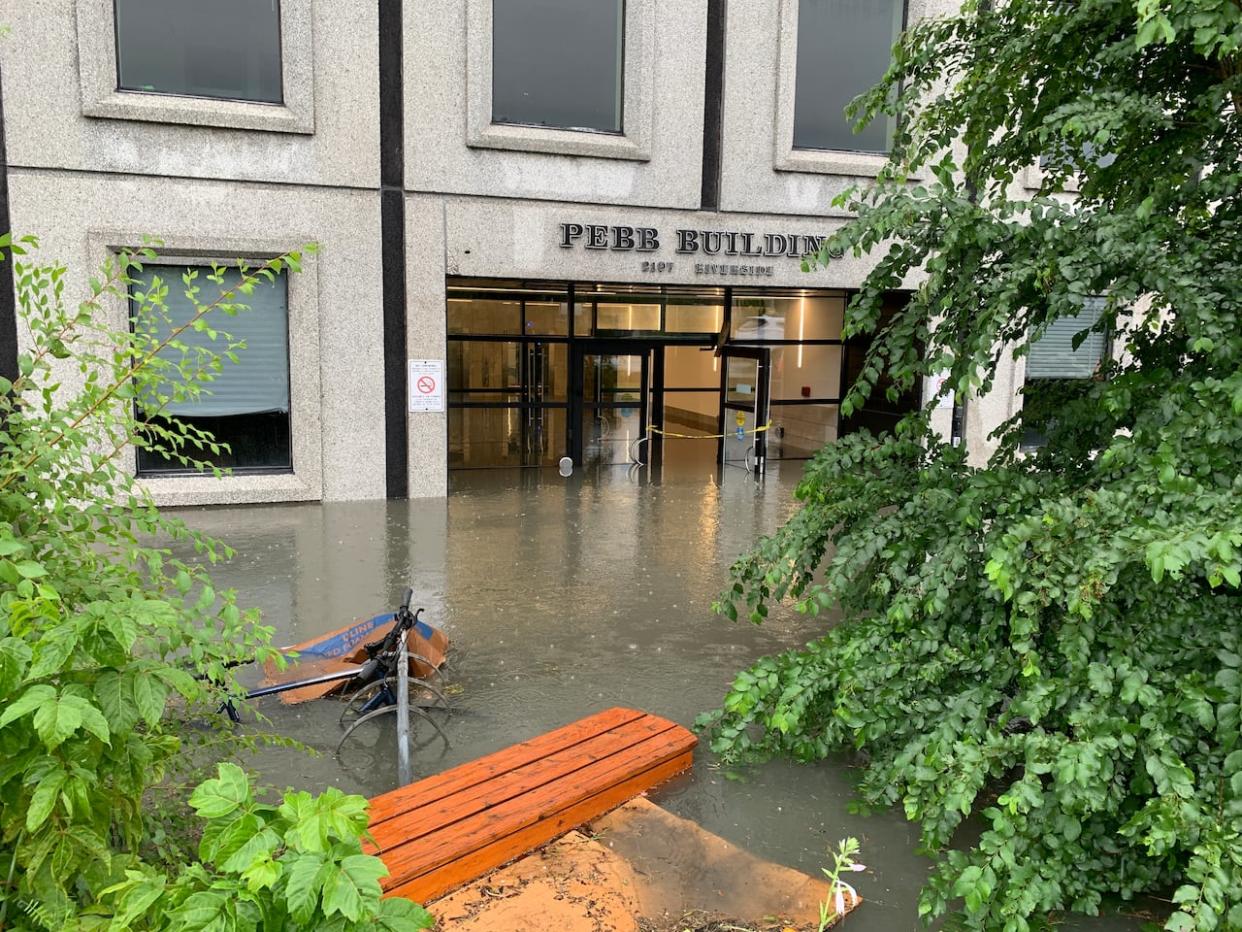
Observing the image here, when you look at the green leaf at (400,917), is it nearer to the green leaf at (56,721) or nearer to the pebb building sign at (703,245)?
the green leaf at (56,721)

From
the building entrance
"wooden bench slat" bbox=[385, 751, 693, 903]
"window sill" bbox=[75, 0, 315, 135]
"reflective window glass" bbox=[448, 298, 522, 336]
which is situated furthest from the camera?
the building entrance

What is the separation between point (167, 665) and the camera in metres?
2.44

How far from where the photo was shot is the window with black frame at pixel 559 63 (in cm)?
1260

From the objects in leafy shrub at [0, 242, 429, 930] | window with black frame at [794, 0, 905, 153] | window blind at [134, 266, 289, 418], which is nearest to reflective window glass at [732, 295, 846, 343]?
window with black frame at [794, 0, 905, 153]

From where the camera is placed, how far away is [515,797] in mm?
4270

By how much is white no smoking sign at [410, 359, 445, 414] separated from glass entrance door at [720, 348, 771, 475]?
534cm

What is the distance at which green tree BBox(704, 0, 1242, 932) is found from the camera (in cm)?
343

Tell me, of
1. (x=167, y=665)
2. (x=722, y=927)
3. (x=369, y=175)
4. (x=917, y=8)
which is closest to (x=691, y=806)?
(x=722, y=927)

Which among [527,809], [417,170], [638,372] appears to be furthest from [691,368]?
[527,809]

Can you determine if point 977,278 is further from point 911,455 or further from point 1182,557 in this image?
point 1182,557

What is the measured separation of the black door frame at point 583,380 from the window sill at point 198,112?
5587 millimetres

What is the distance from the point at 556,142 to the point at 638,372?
4.63 meters

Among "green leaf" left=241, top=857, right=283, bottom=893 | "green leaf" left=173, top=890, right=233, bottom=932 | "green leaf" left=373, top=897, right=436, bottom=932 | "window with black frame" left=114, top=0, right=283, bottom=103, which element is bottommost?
"green leaf" left=373, top=897, right=436, bottom=932

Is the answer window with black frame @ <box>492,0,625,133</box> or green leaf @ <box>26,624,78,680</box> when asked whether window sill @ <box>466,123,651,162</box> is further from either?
green leaf @ <box>26,624,78,680</box>
